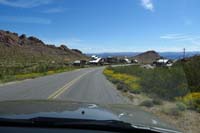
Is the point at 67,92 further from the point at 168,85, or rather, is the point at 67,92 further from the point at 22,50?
the point at 22,50

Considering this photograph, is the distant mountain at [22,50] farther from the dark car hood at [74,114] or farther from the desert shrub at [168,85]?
the dark car hood at [74,114]

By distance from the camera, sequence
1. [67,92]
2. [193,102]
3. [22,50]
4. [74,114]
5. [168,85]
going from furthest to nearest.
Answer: [22,50], [67,92], [168,85], [193,102], [74,114]

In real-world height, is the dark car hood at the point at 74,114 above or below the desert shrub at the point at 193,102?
above

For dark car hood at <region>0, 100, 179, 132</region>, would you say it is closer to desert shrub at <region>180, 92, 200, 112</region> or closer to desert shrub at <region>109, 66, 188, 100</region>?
desert shrub at <region>180, 92, 200, 112</region>

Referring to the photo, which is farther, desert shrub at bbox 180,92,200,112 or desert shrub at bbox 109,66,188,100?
desert shrub at bbox 109,66,188,100

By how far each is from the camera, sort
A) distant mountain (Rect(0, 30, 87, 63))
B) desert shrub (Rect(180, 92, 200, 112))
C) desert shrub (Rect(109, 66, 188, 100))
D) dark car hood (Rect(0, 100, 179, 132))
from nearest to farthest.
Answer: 1. dark car hood (Rect(0, 100, 179, 132))
2. desert shrub (Rect(180, 92, 200, 112))
3. desert shrub (Rect(109, 66, 188, 100))
4. distant mountain (Rect(0, 30, 87, 63))

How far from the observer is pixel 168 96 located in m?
21.2

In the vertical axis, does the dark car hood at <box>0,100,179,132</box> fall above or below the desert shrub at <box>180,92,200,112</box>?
above

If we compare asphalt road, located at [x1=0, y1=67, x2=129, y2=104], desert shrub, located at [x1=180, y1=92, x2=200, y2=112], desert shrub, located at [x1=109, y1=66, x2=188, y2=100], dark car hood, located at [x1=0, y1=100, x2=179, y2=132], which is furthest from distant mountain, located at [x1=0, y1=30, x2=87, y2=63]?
dark car hood, located at [x1=0, y1=100, x2=179, y2=132]

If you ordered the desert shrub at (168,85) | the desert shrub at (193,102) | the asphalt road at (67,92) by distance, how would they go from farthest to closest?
the desert shrub at (168,85), the asphalt road at (67,92), the desert shrub at (193,102)

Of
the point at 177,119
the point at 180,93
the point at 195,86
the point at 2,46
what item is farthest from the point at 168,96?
the point at 2,46

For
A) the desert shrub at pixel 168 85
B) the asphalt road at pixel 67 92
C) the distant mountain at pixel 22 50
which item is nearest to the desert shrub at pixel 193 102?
the asphalt road at pixel 67 92

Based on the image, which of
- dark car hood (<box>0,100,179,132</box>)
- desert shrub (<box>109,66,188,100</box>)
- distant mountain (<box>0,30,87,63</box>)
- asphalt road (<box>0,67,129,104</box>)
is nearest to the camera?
dark car hood (<box>0,100,179,132</box>)

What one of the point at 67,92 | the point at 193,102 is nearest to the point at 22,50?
the point at 67,92
